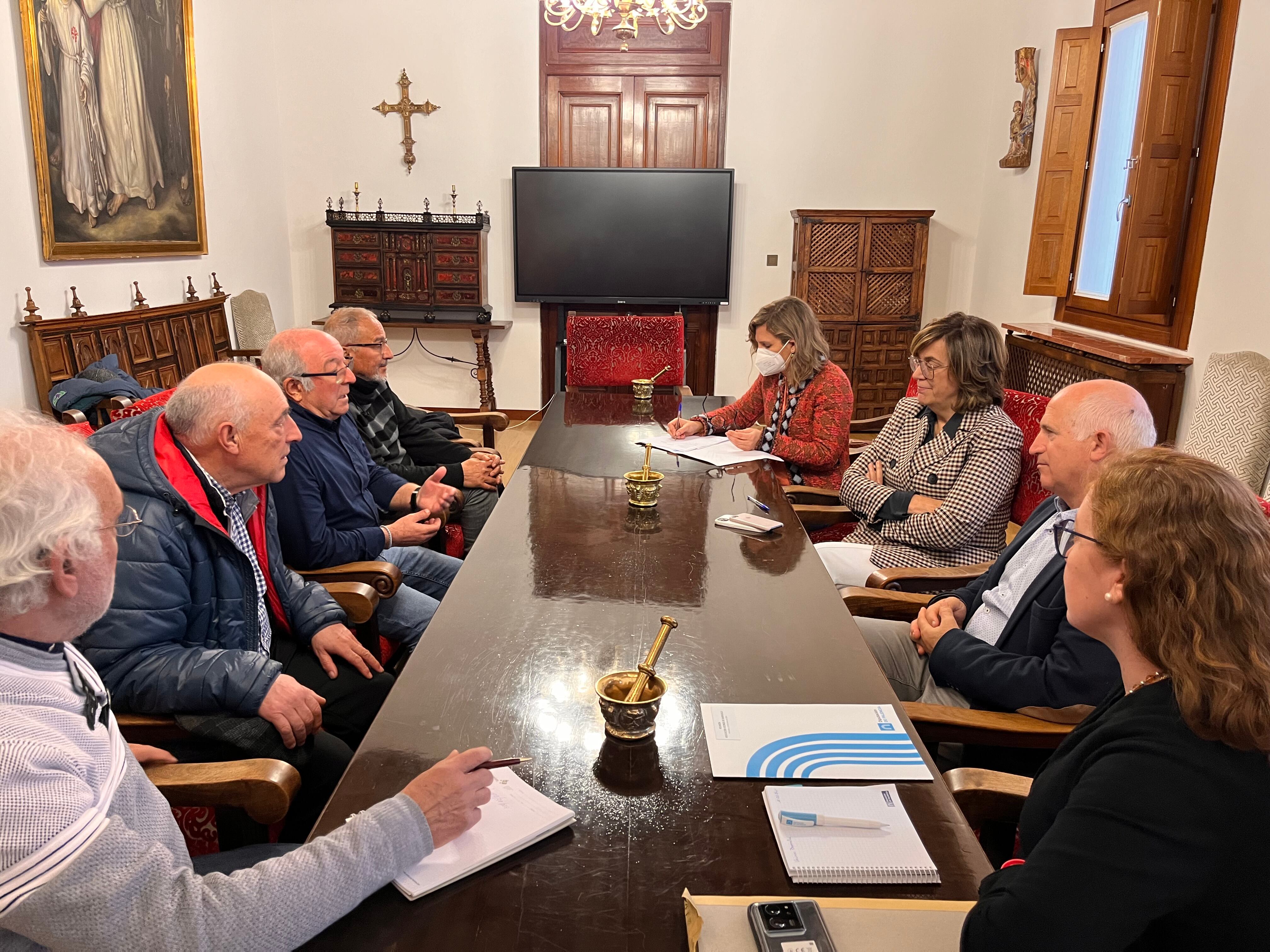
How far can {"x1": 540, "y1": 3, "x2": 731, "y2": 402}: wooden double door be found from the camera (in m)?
6.51

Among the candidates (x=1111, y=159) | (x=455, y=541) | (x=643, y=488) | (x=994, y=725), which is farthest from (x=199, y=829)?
(x=1111, y=159)

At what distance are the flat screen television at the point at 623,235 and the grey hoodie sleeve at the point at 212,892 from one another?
5996mm

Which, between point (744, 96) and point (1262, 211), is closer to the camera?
point (1262, 211)

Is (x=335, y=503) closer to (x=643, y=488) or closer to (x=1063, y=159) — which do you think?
(x=643, y=488)

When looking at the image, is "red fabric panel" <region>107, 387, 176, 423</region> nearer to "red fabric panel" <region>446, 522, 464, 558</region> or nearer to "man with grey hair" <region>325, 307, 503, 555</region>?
"man with grey hair" <region>325, 307, 503, 555</region>

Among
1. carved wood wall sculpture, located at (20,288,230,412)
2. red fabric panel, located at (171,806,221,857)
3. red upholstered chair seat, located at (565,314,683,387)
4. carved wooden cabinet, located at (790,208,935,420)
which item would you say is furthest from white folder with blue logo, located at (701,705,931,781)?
carved wooden cabinet, located at (790,208,935,420)

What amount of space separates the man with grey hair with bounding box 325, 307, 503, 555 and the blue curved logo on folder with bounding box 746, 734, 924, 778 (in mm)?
2124

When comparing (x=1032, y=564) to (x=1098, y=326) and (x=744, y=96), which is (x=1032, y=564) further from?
(x=744, y=96)

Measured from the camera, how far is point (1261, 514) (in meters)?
0.96

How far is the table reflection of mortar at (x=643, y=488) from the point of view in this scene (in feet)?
7.93

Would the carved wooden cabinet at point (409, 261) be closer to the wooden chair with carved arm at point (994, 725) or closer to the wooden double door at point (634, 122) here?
the wooden double door at point (634, 122)

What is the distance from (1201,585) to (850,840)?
19.1 inches

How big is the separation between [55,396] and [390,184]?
361cm

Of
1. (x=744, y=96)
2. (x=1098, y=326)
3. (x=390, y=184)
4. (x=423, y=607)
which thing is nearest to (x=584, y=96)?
(x=744, y=96)
